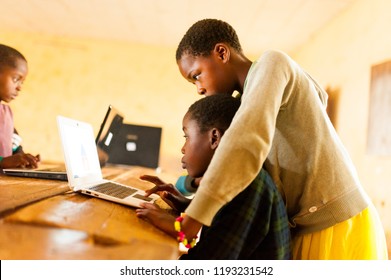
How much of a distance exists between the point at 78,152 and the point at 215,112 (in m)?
0.53

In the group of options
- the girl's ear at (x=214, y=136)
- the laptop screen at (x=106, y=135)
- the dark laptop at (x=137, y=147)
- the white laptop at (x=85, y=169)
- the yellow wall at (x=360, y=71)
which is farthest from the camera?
the dark laptop at (x=137, y=147)

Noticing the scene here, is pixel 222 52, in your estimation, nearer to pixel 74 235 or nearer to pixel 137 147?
pixel 74 235

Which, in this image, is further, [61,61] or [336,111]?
[61,61]

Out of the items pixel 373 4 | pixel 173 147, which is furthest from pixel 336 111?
pixel 173 147

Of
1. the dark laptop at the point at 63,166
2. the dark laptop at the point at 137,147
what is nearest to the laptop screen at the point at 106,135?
the dark laptop at the point at 63,166

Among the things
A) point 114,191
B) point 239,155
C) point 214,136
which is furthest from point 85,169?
point 239,155

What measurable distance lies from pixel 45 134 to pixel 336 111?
122 inches

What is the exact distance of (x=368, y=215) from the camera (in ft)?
2.56

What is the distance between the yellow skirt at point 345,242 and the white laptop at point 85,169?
41cm

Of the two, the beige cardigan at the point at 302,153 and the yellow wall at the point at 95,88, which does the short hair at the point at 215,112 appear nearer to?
the beige cardigan at the point at 302,153

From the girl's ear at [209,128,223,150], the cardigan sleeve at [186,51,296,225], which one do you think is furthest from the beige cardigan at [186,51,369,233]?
the girl's ear at [209,128,223,150]

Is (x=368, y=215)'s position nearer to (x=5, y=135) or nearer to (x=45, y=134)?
(x=5, y=135)

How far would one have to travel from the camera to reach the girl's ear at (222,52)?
893 millimetres

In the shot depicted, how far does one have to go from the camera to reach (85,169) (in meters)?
1.08
